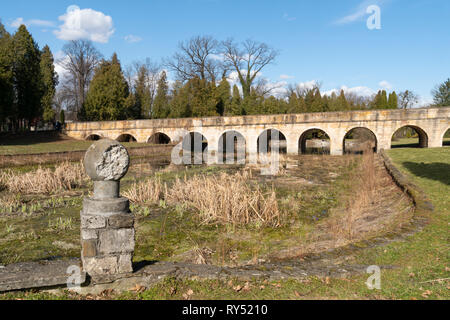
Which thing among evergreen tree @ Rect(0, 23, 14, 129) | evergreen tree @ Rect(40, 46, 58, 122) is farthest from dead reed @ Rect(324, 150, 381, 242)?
evergreen tree @ Rect(40, 46, 58, 122)

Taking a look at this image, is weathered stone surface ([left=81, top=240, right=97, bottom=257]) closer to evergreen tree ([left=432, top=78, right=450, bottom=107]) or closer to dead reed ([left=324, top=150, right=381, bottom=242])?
dead reed ([left=324, top=150, right=381, bottom=242])

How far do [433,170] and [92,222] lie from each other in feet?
37.0

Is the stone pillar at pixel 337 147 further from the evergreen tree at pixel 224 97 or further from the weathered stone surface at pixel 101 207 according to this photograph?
the weathered stone surface at pixel 101 207

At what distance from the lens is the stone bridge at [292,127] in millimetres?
21703

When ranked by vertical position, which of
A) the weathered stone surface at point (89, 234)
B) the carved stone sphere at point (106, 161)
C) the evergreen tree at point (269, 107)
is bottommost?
the weathered stone surface at point (89, 234)

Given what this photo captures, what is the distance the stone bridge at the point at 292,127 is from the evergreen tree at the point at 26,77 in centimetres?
484

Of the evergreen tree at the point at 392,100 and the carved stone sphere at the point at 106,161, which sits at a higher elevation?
the evergreen tree at the point at 392,100

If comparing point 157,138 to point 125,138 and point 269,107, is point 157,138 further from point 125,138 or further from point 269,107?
point 269,107

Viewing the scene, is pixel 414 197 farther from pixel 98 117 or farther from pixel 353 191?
pixel 98 117

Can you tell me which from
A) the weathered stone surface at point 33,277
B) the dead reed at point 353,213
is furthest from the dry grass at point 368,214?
the weathered stone surface at point 33,277

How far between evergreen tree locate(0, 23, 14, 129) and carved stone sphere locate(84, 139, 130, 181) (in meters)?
25.1

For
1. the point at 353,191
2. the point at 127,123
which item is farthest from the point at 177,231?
the point at 127,123

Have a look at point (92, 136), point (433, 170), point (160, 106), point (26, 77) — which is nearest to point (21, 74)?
point (26, 77)
